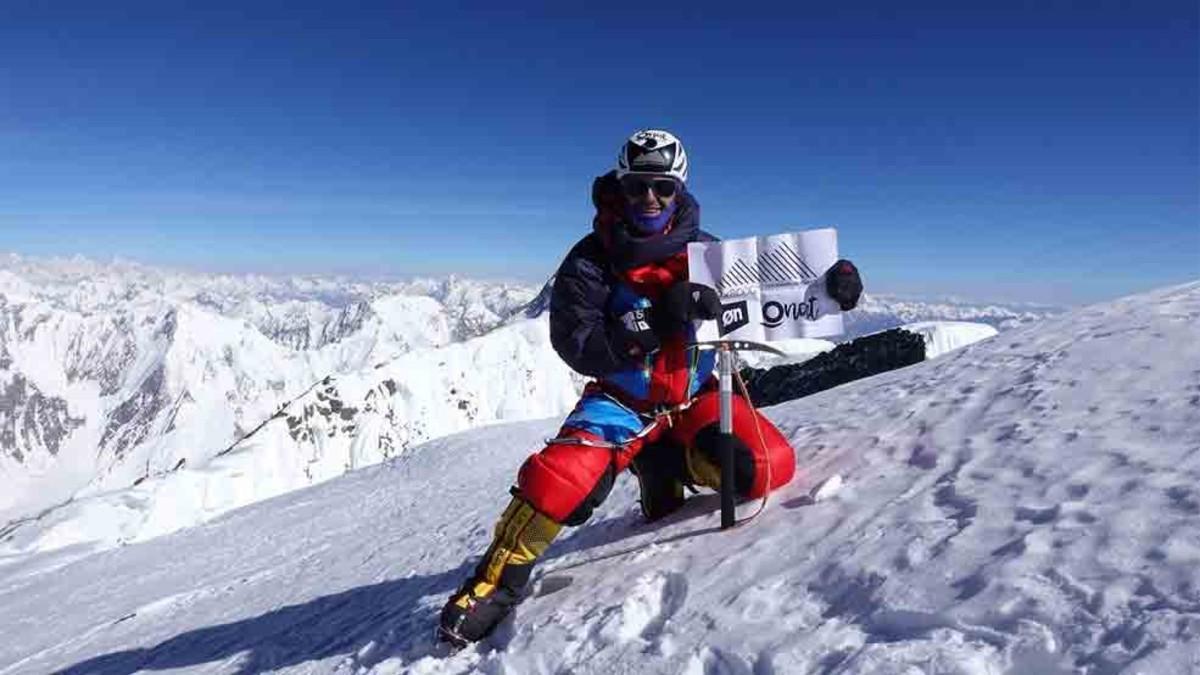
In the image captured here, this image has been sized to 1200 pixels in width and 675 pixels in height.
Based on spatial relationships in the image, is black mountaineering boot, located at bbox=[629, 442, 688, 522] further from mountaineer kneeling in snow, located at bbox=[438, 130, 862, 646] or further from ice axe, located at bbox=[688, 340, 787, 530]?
ice axe, located at bbox=[688, 340, 787, 530]

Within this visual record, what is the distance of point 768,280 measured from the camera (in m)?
5.43

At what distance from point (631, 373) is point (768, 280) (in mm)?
1239

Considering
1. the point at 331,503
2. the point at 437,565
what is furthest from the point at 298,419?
the point at 437,565

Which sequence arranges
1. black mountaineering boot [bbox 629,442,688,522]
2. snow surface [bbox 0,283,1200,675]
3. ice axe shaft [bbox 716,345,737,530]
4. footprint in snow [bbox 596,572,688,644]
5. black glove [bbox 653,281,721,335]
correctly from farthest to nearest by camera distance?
black mountaineering boot [bbox 629,442,688,522]
ice axe shaft [bbox 716,345,737,530]
black glove [bbox 653,281,721,335]
footprint in snow [bbox 596,572,688,644]
snow surface [bbox 0,283,1200,675]

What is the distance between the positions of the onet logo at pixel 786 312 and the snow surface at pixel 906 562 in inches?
50.6

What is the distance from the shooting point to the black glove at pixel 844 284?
521 cm

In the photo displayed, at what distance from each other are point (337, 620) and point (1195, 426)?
7.34 metres

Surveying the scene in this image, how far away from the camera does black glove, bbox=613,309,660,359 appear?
5480mm

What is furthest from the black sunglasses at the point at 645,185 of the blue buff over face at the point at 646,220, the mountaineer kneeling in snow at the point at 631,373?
the blue buff over face at the point at 646,220

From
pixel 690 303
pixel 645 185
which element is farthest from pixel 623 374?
pixel 645 185

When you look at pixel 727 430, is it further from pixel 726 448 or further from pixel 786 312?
pixel 786 312

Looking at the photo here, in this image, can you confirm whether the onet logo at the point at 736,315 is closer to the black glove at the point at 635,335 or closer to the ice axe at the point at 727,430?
the ice axe at the point at 727,430

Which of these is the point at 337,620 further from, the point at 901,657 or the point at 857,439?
the point at 901,657

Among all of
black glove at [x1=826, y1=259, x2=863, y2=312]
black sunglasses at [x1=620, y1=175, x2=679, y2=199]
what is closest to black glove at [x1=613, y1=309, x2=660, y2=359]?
black sunglasses at [x1=620, y1=175, x2=679, y2=199]
